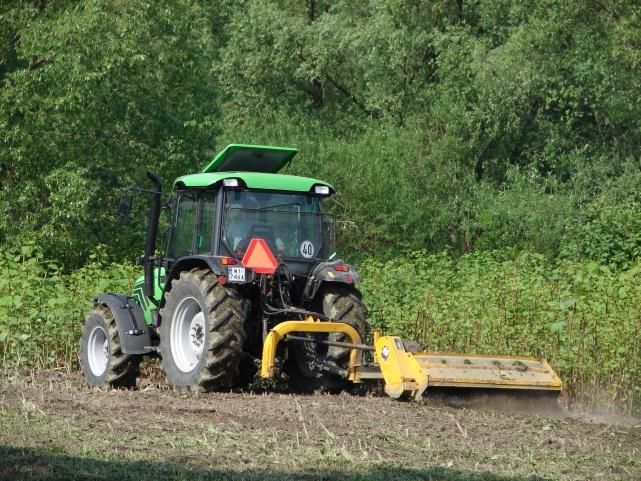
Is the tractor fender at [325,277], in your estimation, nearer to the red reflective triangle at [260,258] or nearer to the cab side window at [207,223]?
→ the red reflective triangle at [260,258]

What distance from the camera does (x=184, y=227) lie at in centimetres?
1230

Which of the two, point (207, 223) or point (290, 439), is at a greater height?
point (207, 223)

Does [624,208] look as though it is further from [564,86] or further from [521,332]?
[521,332]

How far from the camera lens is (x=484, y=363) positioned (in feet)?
35.4

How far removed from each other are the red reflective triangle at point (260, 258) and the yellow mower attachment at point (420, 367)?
0.61 meters

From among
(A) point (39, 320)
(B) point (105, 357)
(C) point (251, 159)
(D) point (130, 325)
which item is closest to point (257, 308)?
(D) point (130, 325)

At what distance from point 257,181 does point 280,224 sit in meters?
0.50

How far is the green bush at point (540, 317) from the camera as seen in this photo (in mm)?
11977

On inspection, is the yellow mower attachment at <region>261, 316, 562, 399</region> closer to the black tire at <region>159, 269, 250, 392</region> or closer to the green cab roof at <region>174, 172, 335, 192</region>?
the black tire at <region>159, 269, 250, 392</region>

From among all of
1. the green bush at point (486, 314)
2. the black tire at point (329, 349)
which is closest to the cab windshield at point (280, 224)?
the black tire at point (329, 349)

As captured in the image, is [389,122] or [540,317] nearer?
[540,317]

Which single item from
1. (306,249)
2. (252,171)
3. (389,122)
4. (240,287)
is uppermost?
(389,122)

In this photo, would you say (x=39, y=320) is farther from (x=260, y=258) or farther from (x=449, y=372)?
(x=449, y=372)

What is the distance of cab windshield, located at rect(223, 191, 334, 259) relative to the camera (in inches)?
461
